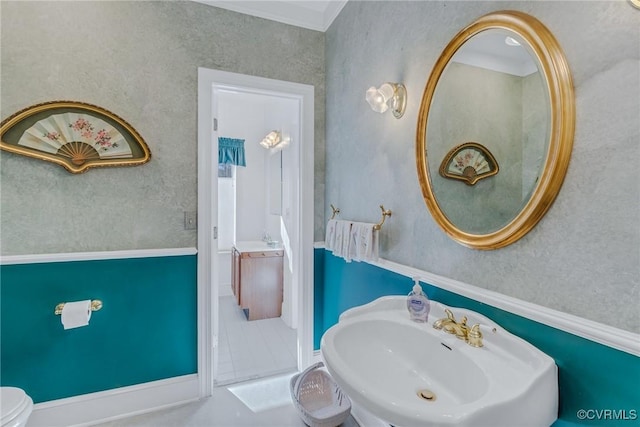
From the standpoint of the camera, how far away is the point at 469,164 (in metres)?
1.10

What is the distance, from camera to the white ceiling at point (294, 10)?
203 centimetres

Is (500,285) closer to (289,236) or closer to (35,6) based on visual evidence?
(289,236)

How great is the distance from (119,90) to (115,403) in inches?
74.8

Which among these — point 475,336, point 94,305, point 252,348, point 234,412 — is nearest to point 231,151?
point 252,348

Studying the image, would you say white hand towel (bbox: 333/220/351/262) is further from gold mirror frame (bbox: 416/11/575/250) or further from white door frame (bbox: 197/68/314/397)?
gold mirror frame (bbox: 416/11/575/250)

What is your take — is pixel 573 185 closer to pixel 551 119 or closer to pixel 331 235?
pixel 551 119

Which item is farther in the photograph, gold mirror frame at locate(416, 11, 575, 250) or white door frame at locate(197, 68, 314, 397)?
white door frame at locate(197, 68, 314, 397)

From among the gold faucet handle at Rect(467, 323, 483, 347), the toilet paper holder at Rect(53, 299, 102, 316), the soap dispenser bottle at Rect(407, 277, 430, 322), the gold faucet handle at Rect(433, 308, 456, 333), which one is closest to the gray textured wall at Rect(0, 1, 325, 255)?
the toilet paper holder at Rect(53, 299, 102, 316)

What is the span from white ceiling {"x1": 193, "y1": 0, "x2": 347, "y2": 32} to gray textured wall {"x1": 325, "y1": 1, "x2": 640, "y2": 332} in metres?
0.79

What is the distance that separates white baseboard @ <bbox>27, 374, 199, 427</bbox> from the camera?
1665mm

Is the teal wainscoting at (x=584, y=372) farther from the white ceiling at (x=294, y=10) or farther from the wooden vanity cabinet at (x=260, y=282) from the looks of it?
the wooden vanity cabinet at (x=260, y=282)

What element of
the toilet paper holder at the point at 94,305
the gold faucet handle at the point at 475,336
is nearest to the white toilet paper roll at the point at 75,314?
the toilet paper holder at the point at 94,305

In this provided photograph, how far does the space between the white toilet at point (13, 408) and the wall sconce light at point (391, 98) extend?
2.14 meters

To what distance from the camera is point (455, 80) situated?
3.78 feet
